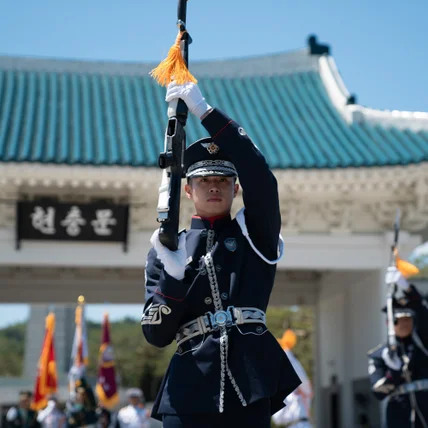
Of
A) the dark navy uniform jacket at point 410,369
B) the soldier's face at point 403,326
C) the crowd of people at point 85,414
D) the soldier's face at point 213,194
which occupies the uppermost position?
the soldier's face at point 213,194

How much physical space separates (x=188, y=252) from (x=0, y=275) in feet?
33.6

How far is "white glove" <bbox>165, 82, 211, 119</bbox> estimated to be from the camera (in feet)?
9.44

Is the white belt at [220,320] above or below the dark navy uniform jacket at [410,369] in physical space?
above

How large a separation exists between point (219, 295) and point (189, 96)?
704mm

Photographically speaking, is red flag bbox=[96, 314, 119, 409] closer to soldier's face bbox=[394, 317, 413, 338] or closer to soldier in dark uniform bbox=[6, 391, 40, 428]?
soldier in dark uniform bbox=[6, 391, 40, 428]

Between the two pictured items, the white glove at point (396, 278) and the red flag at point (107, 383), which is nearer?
the white glove at point (396, 278)

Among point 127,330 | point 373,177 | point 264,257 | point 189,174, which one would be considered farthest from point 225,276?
point 127,330

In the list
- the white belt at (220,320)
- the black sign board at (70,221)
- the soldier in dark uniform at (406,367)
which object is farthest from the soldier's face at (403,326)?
the black sign board at (70,221)

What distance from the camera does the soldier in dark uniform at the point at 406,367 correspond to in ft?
20.1

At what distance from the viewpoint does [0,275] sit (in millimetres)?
12664

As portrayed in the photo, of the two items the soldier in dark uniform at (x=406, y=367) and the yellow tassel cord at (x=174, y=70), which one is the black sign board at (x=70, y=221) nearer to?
the soldier in dark uniform at (x=406, y=367)

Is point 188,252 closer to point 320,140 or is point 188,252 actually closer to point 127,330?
point 320,140

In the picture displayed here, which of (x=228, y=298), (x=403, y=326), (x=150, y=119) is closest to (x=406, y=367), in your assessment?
(x=403, y=326)

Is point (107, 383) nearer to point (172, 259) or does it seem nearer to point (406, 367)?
point (406, 367)
